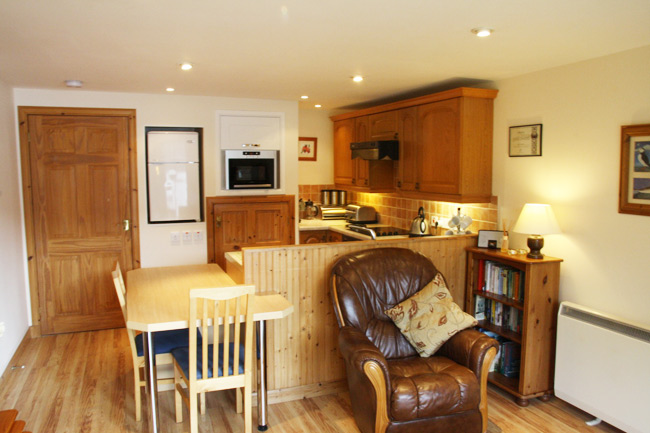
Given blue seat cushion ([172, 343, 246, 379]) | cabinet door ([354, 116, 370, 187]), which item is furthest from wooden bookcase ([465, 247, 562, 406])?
cabinet door ([354, 116, 370, 187])

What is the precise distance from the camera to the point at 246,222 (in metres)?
5.49

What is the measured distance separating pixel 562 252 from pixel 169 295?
2.82 meters

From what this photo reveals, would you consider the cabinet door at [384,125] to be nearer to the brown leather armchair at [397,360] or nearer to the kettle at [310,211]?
the kettle at [310,211]

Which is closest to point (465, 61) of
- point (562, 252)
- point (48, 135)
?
point (562, 252)

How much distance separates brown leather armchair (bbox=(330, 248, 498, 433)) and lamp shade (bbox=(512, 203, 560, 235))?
73cm

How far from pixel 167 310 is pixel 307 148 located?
3.87m

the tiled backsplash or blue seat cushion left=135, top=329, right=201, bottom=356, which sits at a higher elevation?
the tiled backsplash

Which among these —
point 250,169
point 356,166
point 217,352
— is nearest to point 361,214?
point 356,166

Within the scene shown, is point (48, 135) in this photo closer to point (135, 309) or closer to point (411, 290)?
point (135, 309)

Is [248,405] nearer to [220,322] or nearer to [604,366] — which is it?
[220,322]

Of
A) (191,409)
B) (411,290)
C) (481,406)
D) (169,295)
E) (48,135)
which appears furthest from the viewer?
(48,135)

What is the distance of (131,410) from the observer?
3457 mm

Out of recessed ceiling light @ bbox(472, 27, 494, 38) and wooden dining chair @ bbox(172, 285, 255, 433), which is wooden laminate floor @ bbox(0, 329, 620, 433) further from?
recessed ceiling light @ bbox(472, 27, 494, 38)

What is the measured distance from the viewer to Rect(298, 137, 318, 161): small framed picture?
6461 mm
